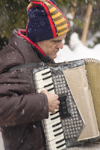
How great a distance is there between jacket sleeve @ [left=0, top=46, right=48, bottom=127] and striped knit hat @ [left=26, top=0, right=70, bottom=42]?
401mm

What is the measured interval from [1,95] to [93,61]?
2.89ft

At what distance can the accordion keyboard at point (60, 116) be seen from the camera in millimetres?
1689

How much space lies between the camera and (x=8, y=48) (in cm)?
179

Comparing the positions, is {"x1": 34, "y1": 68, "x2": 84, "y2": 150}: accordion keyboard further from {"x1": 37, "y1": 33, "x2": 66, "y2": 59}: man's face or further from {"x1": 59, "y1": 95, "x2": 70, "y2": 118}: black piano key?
{"x1": 37, "y1": 33, "x2": 66, "y2": 59}: man's face

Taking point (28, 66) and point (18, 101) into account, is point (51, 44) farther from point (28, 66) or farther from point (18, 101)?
point (18, 101)

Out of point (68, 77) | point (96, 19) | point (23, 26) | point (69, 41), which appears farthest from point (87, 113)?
point (96, 19)

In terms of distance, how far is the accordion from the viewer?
5.62 feet

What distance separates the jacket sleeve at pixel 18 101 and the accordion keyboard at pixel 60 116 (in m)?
0.10

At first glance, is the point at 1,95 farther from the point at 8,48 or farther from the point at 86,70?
the point at 86,70

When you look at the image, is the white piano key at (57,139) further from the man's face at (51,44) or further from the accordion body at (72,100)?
the man's face at (51,44)

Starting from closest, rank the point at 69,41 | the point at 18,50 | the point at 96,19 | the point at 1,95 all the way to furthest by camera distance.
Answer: the point at 1,95
the point at 18,50
the point at 69,41
the point at 96,19

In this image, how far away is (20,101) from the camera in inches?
62.9

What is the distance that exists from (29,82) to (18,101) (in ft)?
0.60

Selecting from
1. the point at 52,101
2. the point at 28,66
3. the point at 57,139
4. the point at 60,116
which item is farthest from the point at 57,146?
the point at 28,66
